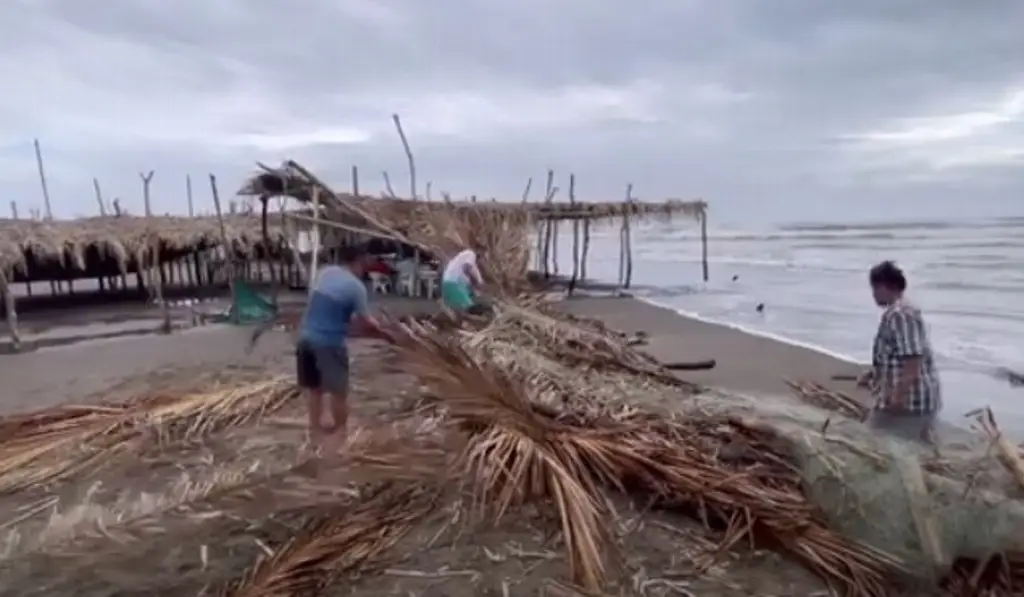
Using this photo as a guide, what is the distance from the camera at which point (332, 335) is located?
5461 millimetres

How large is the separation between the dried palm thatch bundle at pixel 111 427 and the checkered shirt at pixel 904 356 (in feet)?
12.9

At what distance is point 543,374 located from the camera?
6.35m

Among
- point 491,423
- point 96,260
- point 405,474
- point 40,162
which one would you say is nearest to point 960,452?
point 491,423

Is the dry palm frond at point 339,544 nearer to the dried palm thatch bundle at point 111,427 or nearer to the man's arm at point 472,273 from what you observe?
the dried palm thatch bundle at point 111,427

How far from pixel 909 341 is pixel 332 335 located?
10.6ft

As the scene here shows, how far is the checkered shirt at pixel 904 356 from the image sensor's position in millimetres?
4266

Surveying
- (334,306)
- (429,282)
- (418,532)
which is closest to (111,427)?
(334,306)

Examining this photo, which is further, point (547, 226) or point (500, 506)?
point (547, 226)

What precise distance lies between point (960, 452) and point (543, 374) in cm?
281

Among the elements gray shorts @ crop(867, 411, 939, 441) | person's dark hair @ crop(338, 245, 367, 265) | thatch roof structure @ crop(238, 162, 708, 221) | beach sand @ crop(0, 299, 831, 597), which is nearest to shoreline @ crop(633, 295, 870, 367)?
beach sand @ crop(0, 299, 831, 597)

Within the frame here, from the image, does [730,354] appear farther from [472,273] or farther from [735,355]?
[472,273]

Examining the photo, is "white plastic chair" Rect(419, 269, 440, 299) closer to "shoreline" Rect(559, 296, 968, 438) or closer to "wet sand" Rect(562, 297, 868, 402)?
"shoreline" Rect(559, 296, 968, 438)

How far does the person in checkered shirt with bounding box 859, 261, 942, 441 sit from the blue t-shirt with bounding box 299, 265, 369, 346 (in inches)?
113

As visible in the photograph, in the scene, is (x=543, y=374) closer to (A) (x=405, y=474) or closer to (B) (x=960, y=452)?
(A) (x=405, y=474)
